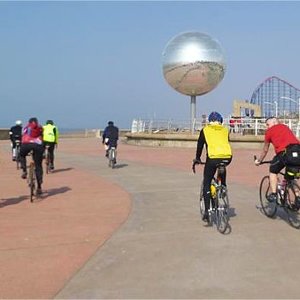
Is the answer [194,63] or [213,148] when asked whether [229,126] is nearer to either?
[194,63]

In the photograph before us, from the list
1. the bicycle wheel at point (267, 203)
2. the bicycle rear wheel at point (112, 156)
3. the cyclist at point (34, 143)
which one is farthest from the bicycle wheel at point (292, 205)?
the bicycle rear wheel at point (112, 156)

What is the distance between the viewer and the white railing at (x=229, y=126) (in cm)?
2798

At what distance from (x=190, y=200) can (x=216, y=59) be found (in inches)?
906

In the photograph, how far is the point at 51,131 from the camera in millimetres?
15578

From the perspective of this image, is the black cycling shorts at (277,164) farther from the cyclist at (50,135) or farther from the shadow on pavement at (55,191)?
the cyclist at (50,135)

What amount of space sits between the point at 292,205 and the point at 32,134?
552 cm

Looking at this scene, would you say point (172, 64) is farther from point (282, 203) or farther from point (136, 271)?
point (136, 271)

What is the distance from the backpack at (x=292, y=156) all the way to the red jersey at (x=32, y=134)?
532 cm

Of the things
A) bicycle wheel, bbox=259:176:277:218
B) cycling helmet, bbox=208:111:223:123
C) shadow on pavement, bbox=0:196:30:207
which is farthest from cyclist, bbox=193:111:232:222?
shadow on pavement, bbox=0:196:30:207

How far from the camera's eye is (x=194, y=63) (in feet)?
103

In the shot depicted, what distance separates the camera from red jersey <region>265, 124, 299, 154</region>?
757 centimetres

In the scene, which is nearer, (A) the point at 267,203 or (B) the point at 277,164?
(B) the point at 277,164

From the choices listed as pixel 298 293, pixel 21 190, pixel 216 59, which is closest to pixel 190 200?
pixel 21 190

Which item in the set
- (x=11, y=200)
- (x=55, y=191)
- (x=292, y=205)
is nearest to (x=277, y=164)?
(x=292, y=205)
